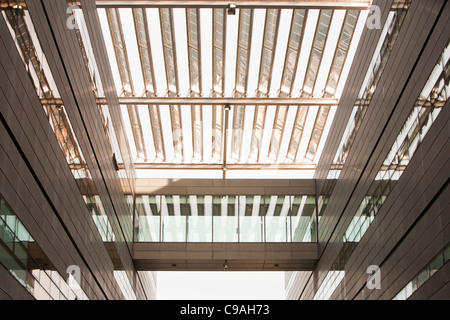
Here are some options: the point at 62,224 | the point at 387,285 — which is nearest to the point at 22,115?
the point at 62,224

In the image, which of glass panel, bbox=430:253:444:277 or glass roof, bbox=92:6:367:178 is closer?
glass panel, bbox=430:253:444:277

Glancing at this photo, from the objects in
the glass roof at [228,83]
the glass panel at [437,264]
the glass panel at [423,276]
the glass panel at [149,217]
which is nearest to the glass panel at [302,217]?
the glass roof at [228,83]

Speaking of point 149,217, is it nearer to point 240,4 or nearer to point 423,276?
point 240,4

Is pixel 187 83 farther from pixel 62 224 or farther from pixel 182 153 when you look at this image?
pixel 62 224

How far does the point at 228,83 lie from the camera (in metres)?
26.5

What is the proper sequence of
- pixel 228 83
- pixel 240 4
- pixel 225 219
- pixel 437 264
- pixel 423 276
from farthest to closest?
1. pixel 225 219
2. pixel 228 83
3. pixel 240 4
4. pixel 423 276
5. pixel 437 264

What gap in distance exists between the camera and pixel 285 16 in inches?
888

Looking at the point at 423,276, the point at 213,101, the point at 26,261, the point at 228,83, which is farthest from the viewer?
the point at 213,101

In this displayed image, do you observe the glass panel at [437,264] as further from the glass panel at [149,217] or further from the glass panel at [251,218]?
the glass panel at [149,217]

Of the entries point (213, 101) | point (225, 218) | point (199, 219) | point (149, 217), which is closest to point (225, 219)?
point (225, 218)

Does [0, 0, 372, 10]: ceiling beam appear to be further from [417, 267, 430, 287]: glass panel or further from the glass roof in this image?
[417, 267, 430, 287]: glass panel

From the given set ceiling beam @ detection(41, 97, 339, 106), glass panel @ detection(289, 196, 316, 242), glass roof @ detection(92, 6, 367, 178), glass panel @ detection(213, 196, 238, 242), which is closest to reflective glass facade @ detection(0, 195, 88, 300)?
glass roof @ detection(92, 6, 367, 178)

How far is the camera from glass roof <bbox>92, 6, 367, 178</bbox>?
22.8 metres
